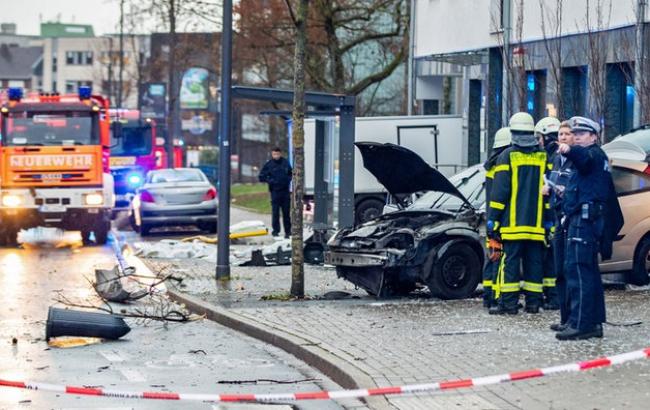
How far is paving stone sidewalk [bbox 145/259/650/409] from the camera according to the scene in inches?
345

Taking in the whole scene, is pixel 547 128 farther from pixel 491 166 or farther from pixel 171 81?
pixel 171 81

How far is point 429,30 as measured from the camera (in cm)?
3438

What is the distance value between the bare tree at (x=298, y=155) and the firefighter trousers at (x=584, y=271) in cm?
493

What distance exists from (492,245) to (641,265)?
10.9ft

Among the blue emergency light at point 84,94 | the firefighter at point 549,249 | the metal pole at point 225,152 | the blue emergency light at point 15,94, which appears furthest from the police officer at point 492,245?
the blue emergency light at point 15,94

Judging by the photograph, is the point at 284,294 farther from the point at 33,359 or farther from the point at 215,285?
the point at 33,359

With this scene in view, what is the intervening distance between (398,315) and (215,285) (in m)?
4.46

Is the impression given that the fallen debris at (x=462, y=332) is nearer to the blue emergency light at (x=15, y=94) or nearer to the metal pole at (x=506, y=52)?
the metal pole at (x=506, y=52)

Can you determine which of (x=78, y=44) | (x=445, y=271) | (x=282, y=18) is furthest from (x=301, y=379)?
(x=78, y=44)

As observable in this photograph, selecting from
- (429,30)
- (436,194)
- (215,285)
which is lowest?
(215,285)

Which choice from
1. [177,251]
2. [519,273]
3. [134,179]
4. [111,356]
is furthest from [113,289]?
[134,179]

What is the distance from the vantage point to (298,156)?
15609mm

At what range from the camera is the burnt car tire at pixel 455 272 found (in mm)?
15102

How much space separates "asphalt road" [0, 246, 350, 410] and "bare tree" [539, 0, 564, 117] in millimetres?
10766
